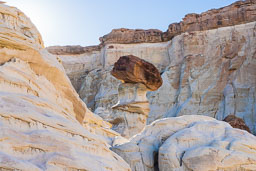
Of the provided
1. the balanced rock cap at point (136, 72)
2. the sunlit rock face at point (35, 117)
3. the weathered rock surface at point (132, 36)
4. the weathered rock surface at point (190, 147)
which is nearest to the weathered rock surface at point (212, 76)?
the weathered rock surface at point (132, 36)

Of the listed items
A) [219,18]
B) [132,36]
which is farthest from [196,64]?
[132,36]

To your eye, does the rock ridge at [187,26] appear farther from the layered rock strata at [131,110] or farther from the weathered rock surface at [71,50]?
the layered rock strata at [131,110]

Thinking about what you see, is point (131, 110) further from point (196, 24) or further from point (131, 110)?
point (196, 24)

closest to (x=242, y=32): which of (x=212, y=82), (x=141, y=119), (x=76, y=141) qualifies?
(x=212, y=82)

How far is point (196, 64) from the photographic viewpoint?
1347 inches

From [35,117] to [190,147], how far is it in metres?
3.58

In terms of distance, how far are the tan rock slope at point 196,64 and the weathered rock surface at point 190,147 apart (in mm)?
20023

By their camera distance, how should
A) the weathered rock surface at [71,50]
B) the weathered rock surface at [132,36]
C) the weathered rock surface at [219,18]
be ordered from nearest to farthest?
the weathered rock surface at [219,18]
the weathered rock surface at [132,36]
the weathered rock surface at [71,50]

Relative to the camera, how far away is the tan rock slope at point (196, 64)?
100 feet

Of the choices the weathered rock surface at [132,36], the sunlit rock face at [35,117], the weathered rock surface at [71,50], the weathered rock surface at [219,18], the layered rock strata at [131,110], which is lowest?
the layered rock strata at [131,110]

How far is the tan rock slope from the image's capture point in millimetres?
30516

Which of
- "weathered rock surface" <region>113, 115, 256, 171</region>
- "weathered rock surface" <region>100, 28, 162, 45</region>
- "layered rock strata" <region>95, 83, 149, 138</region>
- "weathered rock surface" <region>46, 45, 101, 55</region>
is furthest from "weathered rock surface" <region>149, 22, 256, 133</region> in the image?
"weathered rock surface" <region>113, 115, 256, 171</region>

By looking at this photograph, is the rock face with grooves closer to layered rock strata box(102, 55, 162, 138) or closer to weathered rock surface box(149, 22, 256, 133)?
layered rock strata box(102, 55, 162, 138)

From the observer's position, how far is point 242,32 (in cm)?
3347
